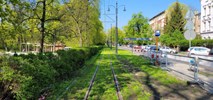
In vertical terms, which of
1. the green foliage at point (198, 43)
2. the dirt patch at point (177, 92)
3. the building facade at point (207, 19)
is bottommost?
the dirt patch at point (177, 92)

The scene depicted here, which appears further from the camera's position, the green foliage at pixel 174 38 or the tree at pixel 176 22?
the tree at pixel 176 22

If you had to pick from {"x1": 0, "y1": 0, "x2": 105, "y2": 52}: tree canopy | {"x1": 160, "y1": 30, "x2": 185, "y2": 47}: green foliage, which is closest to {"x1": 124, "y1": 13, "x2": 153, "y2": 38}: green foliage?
{"x1": 160, "y1": 30, "x2": 185, "y2": 47}: green foliage

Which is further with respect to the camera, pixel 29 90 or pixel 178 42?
pixel 178 42

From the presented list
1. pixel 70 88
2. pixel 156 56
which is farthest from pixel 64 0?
pixel 70 88

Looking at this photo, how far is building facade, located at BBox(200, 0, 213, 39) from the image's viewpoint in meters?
61.1

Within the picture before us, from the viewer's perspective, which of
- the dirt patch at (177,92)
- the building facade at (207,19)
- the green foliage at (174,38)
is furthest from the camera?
the green foliage at (174,38)

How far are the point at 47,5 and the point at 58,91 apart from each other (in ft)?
32.1

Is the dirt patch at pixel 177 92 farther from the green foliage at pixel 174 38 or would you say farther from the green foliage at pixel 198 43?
the green foliage at pixel 174 38

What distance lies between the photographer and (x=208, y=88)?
11.1 meters

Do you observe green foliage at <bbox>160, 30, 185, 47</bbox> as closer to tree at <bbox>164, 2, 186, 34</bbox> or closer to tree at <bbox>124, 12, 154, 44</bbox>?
tree at <bbox>164, 2, 186, 34</bbox>

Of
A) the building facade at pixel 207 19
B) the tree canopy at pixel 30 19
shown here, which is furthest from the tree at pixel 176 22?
the tree canopy at pixel 30 19

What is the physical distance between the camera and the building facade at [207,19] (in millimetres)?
61062

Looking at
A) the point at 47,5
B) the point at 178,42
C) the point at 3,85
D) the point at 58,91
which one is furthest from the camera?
the point at 178,42

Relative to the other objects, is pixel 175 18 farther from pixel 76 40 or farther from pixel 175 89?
pixel 175 89
